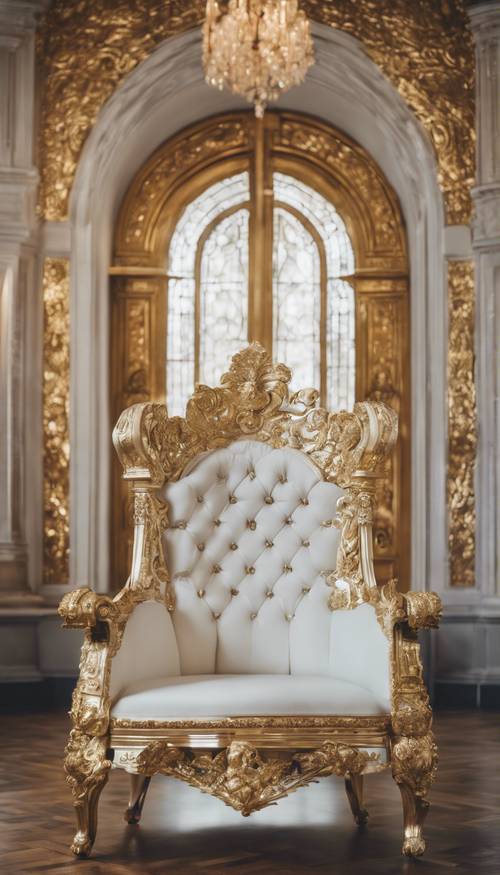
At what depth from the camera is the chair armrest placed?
3.27 metres

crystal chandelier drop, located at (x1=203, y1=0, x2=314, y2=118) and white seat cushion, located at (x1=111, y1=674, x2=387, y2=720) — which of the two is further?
crystal chandelier drop, located at (x1=203, y1=0, x2=314, y2=118)

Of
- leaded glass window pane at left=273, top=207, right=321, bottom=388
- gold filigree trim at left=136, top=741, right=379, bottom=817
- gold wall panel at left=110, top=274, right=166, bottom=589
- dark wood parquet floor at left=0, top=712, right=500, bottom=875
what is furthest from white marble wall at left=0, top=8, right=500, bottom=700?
gold filigree trim at left=136, top=741, right=379, bottom=817

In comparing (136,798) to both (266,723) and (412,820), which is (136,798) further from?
(412,820)

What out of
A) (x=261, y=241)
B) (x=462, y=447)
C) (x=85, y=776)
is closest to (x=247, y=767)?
(x=85, y=776)

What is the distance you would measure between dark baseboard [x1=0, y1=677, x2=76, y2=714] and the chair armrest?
358cm

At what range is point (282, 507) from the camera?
12.5 ft

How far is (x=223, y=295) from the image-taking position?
7.73 m

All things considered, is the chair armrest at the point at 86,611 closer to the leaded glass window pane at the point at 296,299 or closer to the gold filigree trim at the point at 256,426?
the gold filigree trim at the point at 256,426

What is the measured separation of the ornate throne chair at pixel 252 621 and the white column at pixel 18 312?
128 inches

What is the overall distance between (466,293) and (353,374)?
0.86 m

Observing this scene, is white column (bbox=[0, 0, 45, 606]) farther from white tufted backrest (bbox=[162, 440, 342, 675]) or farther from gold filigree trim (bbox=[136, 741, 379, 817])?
gold filigree trim (bbox=[136, 741, 379, 817])

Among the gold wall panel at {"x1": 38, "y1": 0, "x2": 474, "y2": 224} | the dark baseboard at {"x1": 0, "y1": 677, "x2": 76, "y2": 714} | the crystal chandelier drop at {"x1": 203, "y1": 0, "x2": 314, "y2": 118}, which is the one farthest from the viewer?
the gold wall panel at {"x1": 38, "y1": 0, "x2": 474, "y2": 224}

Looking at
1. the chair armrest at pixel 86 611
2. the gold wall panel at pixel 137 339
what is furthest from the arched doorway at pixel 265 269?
the chair armrest at pixel 86 611

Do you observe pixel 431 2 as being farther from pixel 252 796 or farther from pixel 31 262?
A: pixel 252 796
